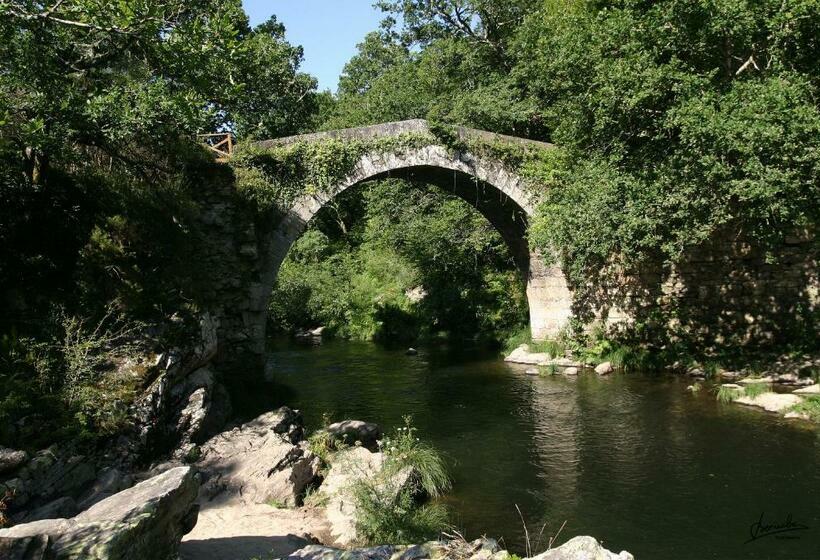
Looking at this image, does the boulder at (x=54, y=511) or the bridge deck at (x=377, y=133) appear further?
the bridge deck at (x=377, y=133)

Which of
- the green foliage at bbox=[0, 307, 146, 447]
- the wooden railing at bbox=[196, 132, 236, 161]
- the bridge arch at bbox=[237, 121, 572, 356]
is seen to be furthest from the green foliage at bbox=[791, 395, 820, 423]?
the wooden railing at bbox=[196, 132, 236, 161]

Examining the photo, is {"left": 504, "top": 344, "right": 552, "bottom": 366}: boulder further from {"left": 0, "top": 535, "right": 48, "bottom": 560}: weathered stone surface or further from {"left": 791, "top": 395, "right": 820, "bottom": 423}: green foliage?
{"left": 0, "top": 535, "right": 48, "bottom": 560}: weathered stone surface

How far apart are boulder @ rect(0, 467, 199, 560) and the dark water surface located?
8.09ft

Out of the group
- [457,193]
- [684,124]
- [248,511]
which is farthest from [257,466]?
[457,193]

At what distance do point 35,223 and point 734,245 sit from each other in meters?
10.3

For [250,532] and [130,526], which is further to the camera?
[250,532]

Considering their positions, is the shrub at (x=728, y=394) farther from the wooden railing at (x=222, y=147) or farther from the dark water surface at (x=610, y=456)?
the wooden railing at (x=222, y=147)

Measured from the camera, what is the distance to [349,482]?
5.29 meters

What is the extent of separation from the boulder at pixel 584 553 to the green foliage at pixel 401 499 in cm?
140

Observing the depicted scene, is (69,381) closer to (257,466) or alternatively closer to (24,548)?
(257,466)

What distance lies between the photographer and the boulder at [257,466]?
5.17m

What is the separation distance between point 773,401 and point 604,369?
3.25 metres

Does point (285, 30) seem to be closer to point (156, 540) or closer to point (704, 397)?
point (704, 397)

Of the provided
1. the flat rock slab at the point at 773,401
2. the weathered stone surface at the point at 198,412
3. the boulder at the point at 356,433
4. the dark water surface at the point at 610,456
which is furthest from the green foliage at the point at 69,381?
the flat rock slab at the point at 773,401
